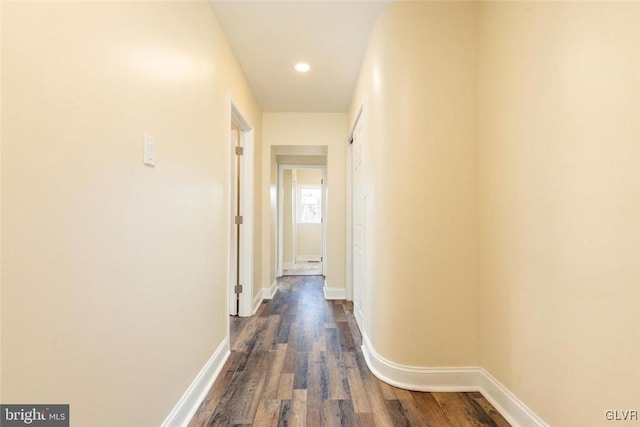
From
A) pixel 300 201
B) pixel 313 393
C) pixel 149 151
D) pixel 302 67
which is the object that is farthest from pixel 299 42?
pixel 300 201

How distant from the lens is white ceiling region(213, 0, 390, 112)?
1975 millimetres

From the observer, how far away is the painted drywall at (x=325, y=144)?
3.87 meters

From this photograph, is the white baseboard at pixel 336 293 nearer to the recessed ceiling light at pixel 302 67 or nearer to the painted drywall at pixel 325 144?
the painted drywall at pixel 325 144

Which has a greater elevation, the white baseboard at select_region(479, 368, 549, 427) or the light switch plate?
the light switch plate

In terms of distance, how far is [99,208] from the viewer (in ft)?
3.05

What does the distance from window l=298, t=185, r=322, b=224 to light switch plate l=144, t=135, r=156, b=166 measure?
606 cm

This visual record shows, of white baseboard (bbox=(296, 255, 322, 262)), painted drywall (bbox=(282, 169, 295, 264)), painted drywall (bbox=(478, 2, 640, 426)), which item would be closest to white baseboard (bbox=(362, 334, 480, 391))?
painted drywall (bbox=(478, 2, 640, 426))

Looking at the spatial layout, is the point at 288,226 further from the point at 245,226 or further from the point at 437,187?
the point at 437,187

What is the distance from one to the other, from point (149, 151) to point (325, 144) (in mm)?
2873

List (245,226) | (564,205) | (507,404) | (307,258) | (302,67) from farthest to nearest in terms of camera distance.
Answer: (307,258) → (245,226) → (302,67) → (507,404) → (564,205)

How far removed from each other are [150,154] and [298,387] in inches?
60.2

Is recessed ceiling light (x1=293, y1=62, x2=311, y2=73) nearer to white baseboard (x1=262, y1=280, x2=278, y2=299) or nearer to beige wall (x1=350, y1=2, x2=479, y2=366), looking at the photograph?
beige wall (x1=350, y1=2, x2=479, y2=366)

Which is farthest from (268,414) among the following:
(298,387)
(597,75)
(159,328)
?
(597,75)

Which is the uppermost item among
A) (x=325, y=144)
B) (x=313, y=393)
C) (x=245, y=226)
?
(x=325, y=144)
